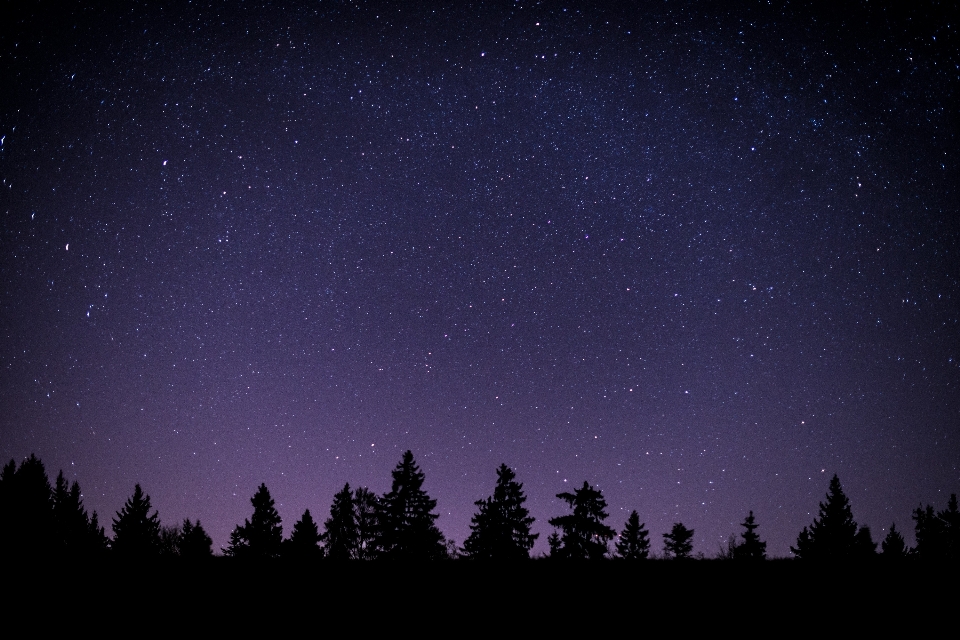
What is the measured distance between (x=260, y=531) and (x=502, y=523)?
23.2 metres

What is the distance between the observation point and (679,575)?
1084cm

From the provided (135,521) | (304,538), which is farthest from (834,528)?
(135,521)

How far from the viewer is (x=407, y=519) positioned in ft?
132

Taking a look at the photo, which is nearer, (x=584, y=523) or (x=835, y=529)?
(x=584, y=523)

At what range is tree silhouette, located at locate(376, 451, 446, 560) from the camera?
39188 millimetres

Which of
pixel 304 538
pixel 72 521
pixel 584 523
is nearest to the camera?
pixel 584 523

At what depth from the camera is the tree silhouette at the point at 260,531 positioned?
4578 cm

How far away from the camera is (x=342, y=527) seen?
5091 cm

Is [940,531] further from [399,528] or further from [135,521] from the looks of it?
[135,521]

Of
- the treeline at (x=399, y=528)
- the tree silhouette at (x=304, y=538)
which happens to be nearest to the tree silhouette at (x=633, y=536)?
the treeline at (x=399, y=528)

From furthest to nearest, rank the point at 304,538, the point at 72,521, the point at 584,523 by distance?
the point at 72,521, the point at 304,538, the point at 584,523

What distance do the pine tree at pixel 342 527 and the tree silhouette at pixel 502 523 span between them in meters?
14.9

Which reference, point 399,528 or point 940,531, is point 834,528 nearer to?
point 940,531

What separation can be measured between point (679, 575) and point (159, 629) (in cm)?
963
